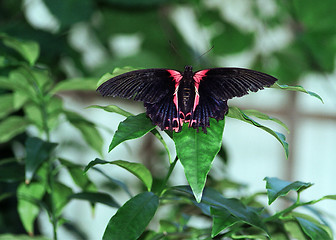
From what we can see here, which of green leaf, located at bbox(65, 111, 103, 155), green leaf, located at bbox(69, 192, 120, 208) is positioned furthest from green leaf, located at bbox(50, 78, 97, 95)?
green leaf, located at bbox(69, 192, 120, 208)

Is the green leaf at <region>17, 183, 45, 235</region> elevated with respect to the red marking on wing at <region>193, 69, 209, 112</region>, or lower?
lower

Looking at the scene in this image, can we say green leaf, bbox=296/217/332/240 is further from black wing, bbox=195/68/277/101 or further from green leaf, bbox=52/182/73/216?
green leaf, bbox=52/182/73/216

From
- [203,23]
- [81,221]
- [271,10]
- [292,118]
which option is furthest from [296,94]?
[81,221]

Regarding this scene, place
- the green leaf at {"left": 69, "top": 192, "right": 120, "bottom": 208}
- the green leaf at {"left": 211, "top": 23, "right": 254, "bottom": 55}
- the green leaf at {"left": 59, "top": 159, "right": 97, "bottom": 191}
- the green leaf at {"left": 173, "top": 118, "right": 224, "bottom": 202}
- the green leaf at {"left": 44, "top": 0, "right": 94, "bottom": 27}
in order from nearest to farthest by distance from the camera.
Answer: the green leaf at {"left": 173, "top": 118, "right": 224, "bottom": 202}
the green leaf at {"left": 69, "top": 192, "right": 120, "bottom": 208}
the green leaf at {"left": 59, "top": 159, "right": 97, "bottom": 191}
the green leaf at {"left": 44, "top": 0, "right": 94, "bottom": 27}
the green leaf at {"left": 211, "top": 23, "right": 254, "bottom": 55}

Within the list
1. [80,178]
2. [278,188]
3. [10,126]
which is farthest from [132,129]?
[10,126]

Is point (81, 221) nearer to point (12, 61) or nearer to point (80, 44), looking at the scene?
point (80, 44)

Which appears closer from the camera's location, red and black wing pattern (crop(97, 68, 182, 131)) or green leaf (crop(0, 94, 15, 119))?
red and black wing pattern (crop(97, 68, 182, 131))

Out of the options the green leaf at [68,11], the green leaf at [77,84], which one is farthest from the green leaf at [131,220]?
the green leaf at [68,11]
